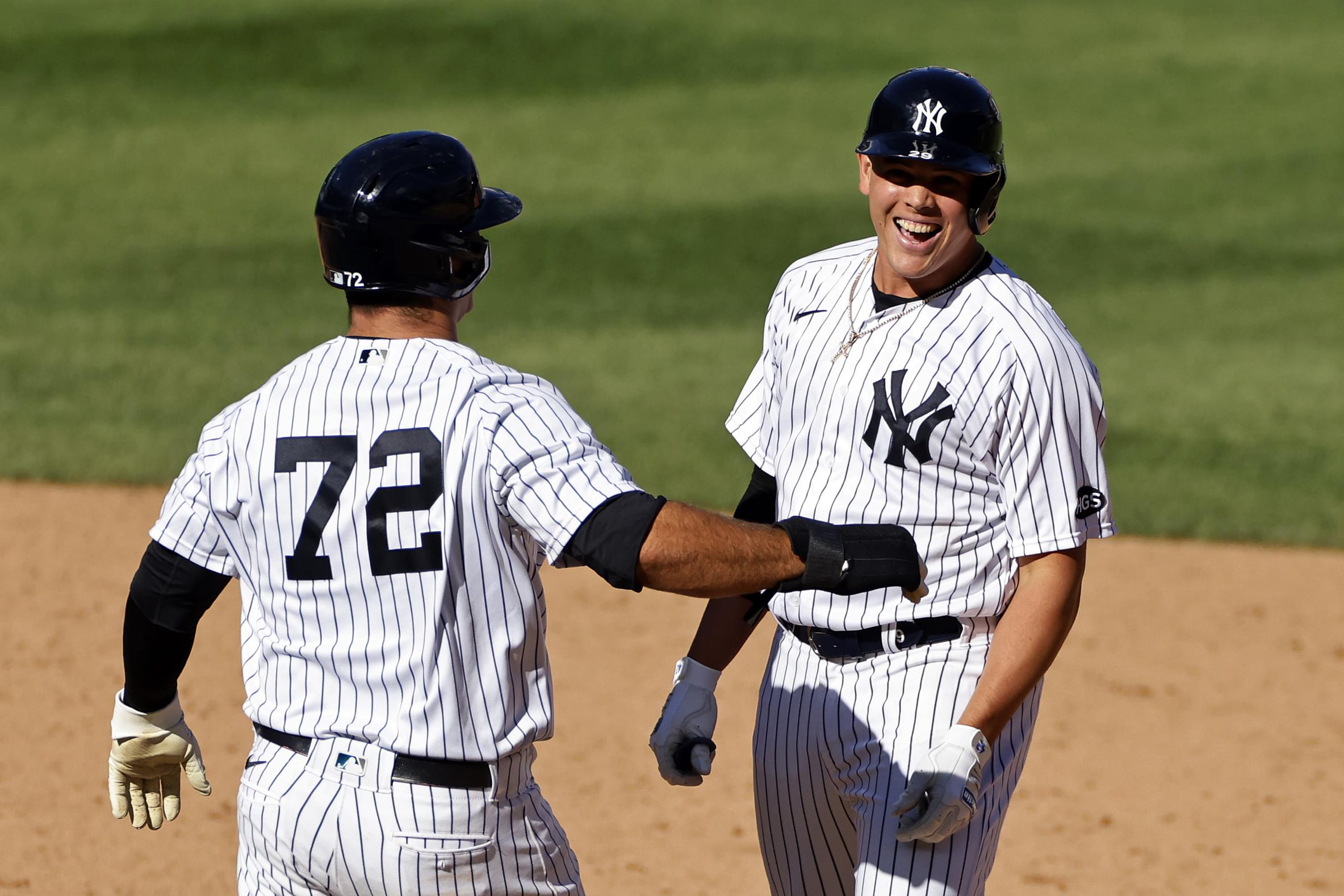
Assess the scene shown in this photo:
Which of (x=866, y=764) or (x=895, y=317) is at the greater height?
(x=895, y=317)

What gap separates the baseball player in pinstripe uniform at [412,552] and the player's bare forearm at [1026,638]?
0.39 meters

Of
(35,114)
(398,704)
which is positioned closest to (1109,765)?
(398,704)

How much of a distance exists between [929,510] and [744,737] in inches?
129

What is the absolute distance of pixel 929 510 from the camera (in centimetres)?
305

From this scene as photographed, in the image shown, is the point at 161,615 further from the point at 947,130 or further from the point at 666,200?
the point at 666,200

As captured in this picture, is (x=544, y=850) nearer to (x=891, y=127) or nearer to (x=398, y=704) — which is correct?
(x=398, y=704)

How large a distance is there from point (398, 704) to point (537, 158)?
15.7 m

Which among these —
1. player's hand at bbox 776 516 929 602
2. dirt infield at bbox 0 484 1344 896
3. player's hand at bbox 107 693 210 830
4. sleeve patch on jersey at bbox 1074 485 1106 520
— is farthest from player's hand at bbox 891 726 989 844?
dirt infield at bbox 0 484 1344 896

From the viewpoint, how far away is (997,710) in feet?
9.61

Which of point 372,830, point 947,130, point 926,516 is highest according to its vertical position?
point 947,130

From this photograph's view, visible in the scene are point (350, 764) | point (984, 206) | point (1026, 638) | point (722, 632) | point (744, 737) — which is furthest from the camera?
point (744, 737)

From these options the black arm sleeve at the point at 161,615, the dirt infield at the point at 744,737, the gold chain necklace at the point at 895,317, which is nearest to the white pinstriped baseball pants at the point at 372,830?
the black arm sleeve at the point at 161,615

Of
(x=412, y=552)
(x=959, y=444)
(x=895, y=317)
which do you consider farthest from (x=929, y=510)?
→ (x=412, y=552)

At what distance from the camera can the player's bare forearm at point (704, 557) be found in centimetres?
254
